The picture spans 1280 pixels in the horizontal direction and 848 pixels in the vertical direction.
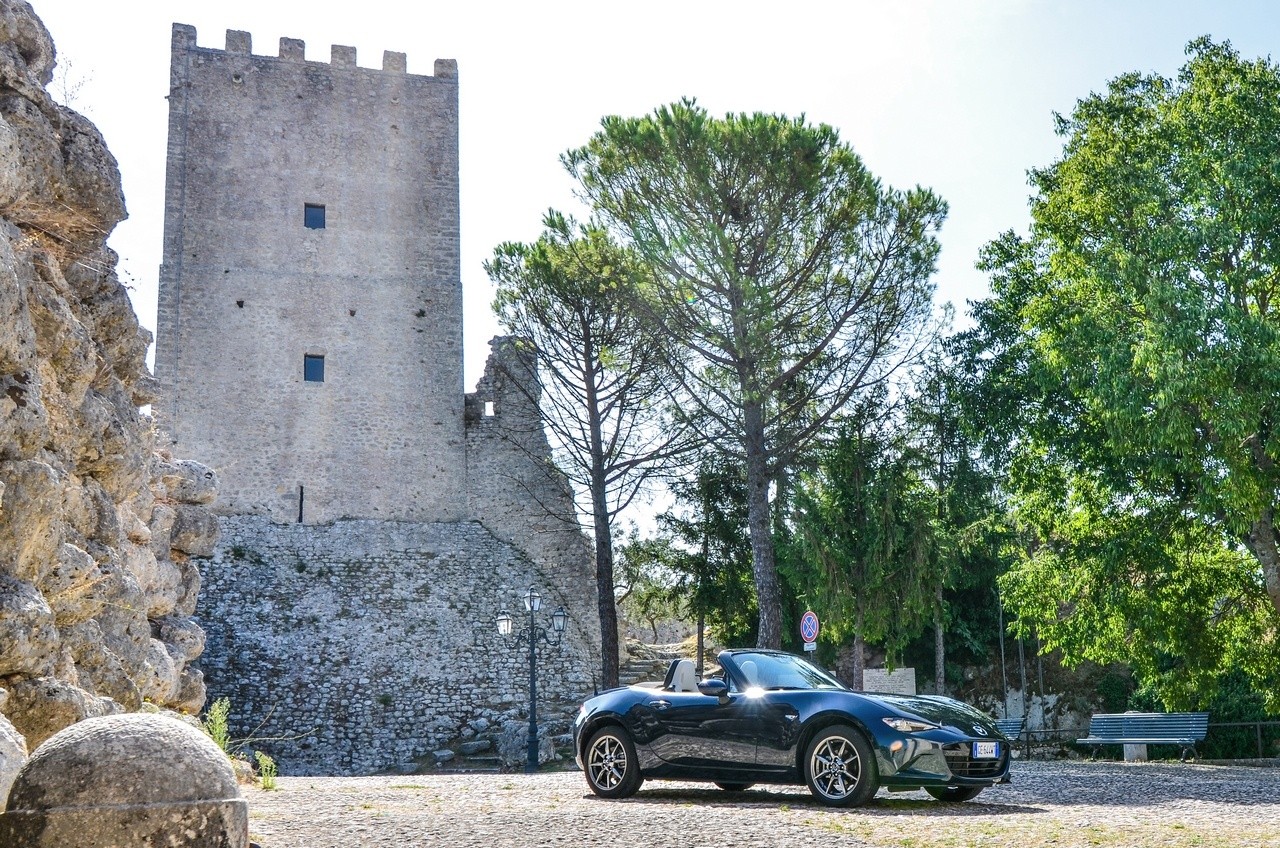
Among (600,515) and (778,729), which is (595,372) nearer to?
(600,515)

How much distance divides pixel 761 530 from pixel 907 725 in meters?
10.3

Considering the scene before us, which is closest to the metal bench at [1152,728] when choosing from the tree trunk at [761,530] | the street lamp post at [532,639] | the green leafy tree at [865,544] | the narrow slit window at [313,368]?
the green leafy tree at [865,544]

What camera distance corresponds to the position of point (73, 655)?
23.3 ft

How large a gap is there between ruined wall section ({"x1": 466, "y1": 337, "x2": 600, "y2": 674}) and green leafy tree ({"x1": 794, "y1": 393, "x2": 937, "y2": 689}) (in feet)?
19.7

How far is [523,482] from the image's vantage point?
2505 centimetres


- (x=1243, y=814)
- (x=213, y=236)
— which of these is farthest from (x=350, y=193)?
(x=1243, y=814)

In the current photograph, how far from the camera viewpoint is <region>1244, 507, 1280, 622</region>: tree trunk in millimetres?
13938

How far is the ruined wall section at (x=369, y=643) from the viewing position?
66.3ft

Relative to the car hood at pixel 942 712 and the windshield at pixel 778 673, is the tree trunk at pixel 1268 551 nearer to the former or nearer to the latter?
the car hood at pixel 942 712

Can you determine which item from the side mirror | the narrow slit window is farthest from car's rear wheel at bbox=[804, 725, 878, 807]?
the narrow slit window

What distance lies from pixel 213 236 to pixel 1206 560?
19.8 m

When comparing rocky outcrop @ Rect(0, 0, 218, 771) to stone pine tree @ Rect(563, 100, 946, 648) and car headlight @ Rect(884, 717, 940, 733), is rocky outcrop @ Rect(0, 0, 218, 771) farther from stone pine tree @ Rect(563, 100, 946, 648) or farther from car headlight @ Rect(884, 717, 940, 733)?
stone pine tree @ Rect(563, 100, 946, 648)

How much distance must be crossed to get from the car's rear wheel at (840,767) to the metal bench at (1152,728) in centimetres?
931

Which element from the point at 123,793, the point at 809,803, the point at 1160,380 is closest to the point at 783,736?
the point at 809,803
